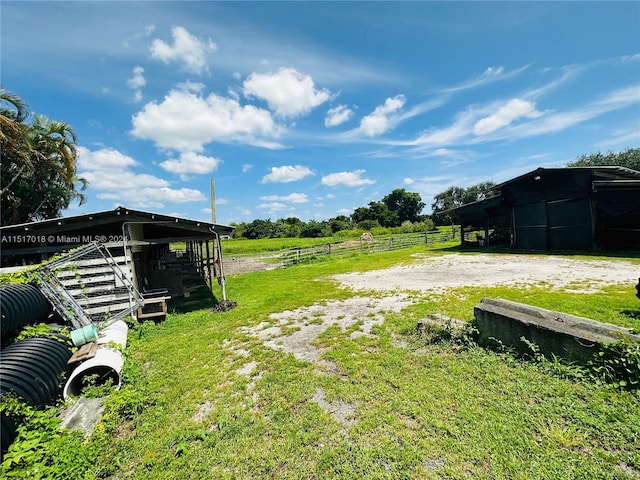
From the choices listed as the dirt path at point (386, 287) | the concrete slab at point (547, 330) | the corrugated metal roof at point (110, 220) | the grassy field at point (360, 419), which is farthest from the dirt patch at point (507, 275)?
the corrugated metal roof at point (110, 220)

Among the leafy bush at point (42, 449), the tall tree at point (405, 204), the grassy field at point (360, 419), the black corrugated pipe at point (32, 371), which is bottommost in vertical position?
the grassy field at point (360, 419)

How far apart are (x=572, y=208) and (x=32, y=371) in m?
19.2

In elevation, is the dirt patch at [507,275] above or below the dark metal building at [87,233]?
below

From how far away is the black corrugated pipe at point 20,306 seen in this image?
11.9 feet

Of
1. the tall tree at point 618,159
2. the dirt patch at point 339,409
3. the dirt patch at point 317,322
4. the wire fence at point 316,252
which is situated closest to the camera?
the dirt patch at point 339,409

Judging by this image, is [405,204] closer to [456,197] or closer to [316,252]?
[456,197]

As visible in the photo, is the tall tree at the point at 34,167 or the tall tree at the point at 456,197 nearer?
the tall tree at the point at 34,167

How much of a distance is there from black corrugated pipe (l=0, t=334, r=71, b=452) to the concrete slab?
5.65 m

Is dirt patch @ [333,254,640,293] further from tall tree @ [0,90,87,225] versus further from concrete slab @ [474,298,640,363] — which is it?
tall tree @ [0,90,87,225]

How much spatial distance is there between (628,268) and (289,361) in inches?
455

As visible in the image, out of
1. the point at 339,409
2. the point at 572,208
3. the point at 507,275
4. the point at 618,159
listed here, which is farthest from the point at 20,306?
the point at 618,159

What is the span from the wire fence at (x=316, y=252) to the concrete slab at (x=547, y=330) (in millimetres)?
13657

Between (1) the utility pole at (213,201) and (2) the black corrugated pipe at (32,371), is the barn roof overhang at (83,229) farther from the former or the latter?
(1) the utility pole at (213,201)

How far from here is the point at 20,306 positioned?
402cm
